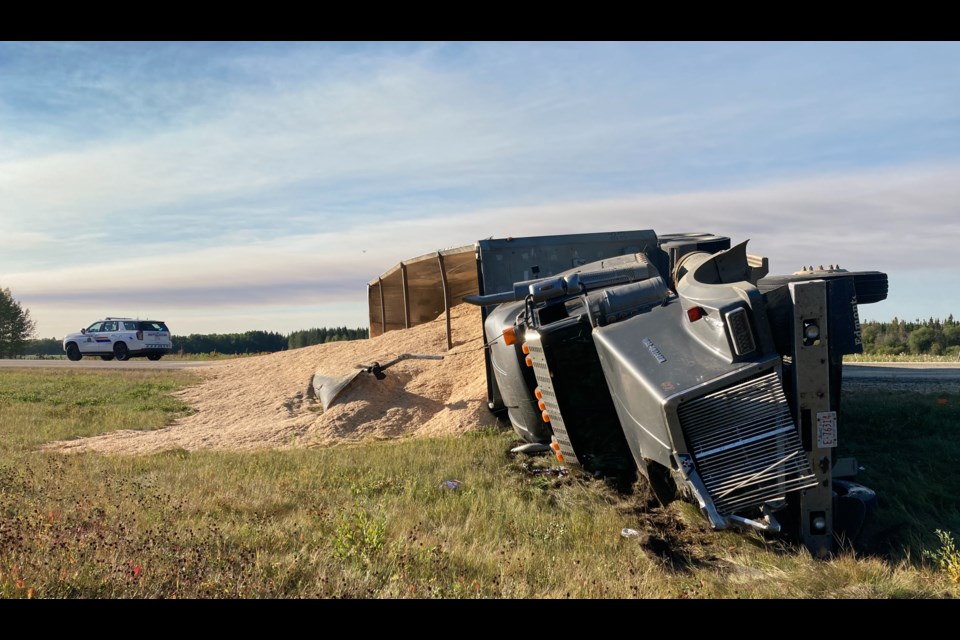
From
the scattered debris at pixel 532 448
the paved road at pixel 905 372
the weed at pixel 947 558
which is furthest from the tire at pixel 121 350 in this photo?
the weed at pixel 947 558

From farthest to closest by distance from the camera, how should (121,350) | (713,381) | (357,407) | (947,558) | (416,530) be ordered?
(121,350) < (357,407) < (416,530) < (947,558) < (713,381)

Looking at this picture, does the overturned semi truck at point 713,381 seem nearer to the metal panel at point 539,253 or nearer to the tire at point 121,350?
the metal panel at point 539,253

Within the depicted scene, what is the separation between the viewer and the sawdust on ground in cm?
1230

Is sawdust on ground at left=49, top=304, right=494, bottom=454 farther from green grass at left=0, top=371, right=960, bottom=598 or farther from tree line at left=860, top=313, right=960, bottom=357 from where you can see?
tree line at left=860, top=313, right=960, bottom=357

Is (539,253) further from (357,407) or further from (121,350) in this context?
(121,350)

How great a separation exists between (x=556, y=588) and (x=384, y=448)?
557 centimetres

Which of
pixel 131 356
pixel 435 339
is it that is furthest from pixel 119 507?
pixel 131 356

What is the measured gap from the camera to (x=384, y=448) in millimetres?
10461

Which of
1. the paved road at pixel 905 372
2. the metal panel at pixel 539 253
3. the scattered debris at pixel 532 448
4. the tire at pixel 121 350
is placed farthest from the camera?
the tire at pixel 121 350

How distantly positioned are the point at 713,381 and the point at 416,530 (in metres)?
2.81

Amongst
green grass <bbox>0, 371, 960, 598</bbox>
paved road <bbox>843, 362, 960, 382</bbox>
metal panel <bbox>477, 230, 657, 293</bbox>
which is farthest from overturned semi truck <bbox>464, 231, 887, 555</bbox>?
paved road <bbox>843, 362, 960, 382</bbox>

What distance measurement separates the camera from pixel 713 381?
5484 millimetres

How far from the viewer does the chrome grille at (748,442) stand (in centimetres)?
546

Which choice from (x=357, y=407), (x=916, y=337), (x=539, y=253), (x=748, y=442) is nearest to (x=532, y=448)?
(x=748, y=442)
